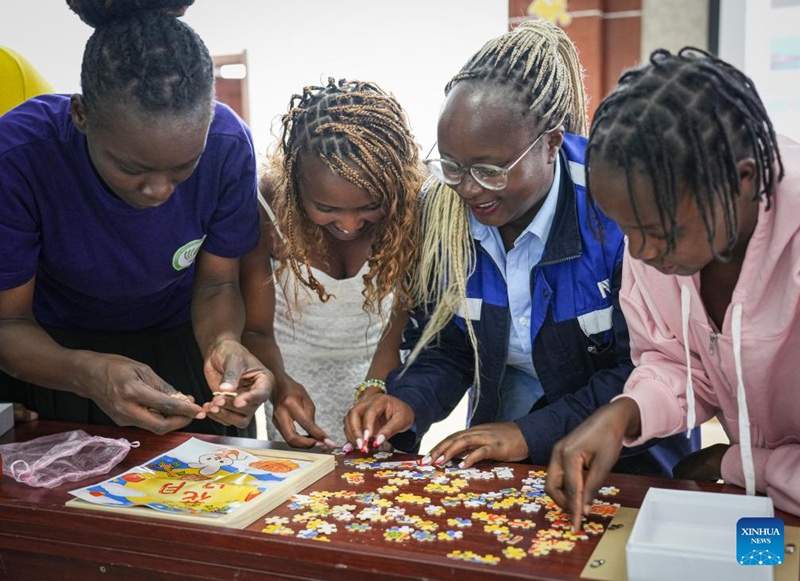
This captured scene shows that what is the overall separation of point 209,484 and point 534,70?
3.76 ft

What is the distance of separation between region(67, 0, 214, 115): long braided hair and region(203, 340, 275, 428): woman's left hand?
1.87ft

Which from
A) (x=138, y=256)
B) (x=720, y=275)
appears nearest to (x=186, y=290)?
(x=138, y=256)

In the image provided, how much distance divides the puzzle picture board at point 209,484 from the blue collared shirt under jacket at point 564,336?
1.18 feet

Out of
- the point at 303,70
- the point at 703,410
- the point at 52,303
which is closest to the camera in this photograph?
the point at 703,410

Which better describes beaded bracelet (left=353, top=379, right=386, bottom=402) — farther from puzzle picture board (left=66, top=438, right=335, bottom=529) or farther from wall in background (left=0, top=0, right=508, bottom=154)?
wall in background (left=0, top=0, right=508, bottom=154)

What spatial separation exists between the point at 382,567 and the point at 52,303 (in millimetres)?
1376

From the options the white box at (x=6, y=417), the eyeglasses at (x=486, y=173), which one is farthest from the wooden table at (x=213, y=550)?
the eyeglasses at (x=486, y=173)

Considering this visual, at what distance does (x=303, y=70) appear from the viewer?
5.40 m

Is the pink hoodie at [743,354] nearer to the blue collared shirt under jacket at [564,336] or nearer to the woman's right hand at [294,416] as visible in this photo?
the blue collared shirt under jacket at [564,336]

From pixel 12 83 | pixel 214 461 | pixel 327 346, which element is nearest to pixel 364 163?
pixel 214 461

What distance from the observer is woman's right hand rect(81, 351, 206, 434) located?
76.2 inches

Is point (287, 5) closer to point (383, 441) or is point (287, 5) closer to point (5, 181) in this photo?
point (5, 181)

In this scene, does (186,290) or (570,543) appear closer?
(570,543)

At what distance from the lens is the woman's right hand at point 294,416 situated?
2105 mm
